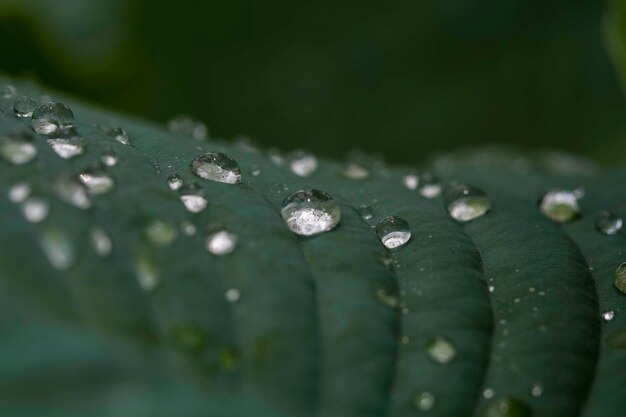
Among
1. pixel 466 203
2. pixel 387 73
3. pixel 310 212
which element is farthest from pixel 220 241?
pixel 387 73

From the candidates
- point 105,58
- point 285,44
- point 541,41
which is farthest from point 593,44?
point 105,58

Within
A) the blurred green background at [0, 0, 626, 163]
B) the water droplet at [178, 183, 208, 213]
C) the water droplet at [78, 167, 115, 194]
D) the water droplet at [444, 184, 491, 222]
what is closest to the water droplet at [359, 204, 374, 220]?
the water droplet at [444, 184, 491, 222]

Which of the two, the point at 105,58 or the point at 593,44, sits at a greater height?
the point at 593,44

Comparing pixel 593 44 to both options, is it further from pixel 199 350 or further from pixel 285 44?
pixel 199 350

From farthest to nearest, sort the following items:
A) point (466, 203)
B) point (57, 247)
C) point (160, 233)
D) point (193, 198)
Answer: point (466, 203) < point (193, 198) < point (160, 233) < point (57, 247)

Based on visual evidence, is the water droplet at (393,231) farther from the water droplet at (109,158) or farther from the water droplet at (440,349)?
the water droplet at (109,158)

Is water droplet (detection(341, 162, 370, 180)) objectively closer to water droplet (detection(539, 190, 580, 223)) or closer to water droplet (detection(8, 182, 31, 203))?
water droplet (detection(539, 190, 580, 223))

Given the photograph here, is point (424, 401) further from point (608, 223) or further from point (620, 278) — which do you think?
point (608, 223)
